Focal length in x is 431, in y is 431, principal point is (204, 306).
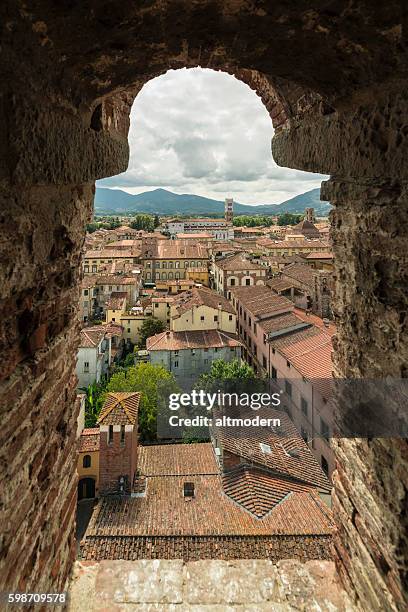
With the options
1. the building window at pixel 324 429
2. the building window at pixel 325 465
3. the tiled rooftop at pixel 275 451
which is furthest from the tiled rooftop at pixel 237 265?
the tiled rooftop at pixel 275 451

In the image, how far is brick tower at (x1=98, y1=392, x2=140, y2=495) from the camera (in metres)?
10.5

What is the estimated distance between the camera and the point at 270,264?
43.0m

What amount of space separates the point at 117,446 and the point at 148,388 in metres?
8.35

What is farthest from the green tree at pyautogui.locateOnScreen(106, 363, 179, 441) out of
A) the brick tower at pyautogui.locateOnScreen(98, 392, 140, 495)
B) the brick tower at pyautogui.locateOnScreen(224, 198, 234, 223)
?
the brick tower at pyautogui.locateOnScreen(224, 198, 234, 223)

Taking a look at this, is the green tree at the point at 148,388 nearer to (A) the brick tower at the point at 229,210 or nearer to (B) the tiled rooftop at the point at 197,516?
(B) the tiled rooftop at the point at 197,516

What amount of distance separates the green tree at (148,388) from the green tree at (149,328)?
7890mm

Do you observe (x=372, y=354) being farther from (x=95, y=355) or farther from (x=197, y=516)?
(x=95, y=355)

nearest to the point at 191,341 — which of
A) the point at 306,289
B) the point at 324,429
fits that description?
the point at 306,289

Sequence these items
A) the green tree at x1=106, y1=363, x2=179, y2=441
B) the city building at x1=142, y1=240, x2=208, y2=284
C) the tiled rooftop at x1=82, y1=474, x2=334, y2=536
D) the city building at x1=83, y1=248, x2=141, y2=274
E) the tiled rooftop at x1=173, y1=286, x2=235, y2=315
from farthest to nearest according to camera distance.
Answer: the city building at x1=142, y1=240, x2=208, y2=284
the city building at x1=83, y1=248, x2=141, y2=274
the tiled rooftop at x1=173, y1=286, x2=235, y2=315
the green tree at x1=106, y1=363, x2=179, y2=441
the tiled rooftop at x1=82, y1=474, x2=334, y2=536

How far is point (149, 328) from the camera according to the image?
29672mm

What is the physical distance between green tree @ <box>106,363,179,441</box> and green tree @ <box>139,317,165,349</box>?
7.89m

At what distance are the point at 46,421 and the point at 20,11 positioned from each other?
1.85 meters

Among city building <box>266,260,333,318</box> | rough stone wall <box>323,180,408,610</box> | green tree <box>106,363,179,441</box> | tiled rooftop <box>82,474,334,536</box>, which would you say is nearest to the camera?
rough stone wall <box>323,180,408,610</box>

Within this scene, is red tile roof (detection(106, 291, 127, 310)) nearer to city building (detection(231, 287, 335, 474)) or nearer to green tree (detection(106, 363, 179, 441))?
city building (detection(231, 287, 335, 474))
